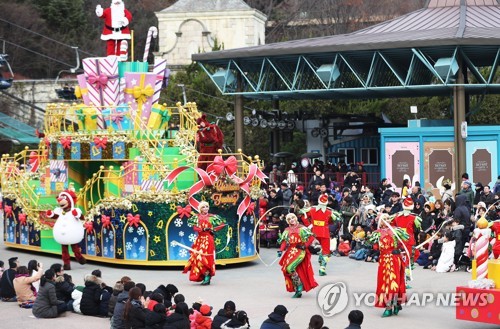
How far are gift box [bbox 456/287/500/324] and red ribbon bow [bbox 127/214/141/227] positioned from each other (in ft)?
31.0

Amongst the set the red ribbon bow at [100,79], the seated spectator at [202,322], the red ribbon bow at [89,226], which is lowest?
the seated spectator at [202,322]

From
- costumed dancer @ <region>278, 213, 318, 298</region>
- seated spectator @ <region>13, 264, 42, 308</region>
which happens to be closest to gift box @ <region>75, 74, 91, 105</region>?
seated spectator @ <region>13, 264, 42, 308</region>

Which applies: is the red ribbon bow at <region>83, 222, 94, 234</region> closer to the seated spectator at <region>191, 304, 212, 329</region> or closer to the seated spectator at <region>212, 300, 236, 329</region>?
the seated spectator at <region>191, 304, 212, 329</region>

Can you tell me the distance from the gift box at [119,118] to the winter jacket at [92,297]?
7.33 meters

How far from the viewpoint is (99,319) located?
18688 millimetres

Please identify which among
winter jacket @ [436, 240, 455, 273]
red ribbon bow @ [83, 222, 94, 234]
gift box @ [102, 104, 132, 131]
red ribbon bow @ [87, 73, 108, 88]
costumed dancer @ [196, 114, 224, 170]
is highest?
red ribbon bow @ [87, 73, 108, 88]

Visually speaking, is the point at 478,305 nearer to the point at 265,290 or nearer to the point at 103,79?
the point at 265,290

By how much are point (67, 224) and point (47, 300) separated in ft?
18.3

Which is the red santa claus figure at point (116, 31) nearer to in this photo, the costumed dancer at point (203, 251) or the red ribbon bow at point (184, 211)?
the red ribbon bow at point (184, 211)

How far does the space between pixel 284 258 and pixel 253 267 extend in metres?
4.73

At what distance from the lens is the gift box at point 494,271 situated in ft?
54.3

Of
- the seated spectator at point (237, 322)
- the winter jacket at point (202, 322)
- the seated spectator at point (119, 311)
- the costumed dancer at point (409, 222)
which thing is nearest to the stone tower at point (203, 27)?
the costumed dancer at point (409, 222)

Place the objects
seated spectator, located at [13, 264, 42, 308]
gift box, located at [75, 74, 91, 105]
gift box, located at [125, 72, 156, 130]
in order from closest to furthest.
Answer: seated spectator, located at [13, 264, 42, 308], gift box, located at [125, 72, 156, 130], gift box, located at [75, 74, 91, 105]

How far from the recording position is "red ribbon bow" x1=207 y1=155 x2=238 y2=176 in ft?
79.0
